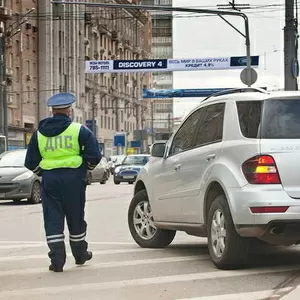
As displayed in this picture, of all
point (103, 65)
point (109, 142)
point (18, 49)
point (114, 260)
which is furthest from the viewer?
point (109, 142)

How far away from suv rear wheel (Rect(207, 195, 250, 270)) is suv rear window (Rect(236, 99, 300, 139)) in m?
0.79

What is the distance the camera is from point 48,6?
62969 millimetres

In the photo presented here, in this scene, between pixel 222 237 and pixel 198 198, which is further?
pixel 198 198

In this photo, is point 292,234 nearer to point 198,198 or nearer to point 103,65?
point 198,198

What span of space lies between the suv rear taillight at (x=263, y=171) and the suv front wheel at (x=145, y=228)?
264 cm

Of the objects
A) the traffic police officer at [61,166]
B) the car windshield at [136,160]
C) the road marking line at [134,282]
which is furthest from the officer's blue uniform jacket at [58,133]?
the car windshield at [136,160]

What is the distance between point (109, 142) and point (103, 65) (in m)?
46.8

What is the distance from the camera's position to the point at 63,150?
7254 mm

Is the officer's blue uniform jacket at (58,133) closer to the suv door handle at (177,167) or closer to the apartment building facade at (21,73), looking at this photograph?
the suv door handle at (177,167)

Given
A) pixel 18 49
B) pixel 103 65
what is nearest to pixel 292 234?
pixel 103 65

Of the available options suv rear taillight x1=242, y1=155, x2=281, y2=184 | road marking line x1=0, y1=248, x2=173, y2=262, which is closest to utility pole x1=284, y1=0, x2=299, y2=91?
road marking line x1=0, y1=248, x2=173, y2=262

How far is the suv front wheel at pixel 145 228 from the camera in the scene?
9.04m

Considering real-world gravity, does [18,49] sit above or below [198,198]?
above

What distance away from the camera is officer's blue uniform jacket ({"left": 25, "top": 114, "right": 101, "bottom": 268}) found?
7.21 meters
